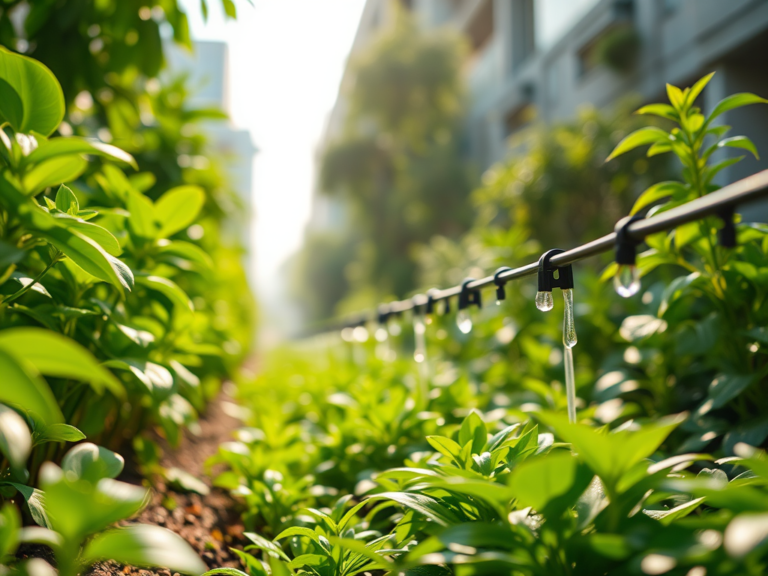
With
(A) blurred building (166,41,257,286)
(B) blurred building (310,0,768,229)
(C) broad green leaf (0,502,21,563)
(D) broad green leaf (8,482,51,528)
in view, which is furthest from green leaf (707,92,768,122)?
(A) blurred building (166,41,257,286)

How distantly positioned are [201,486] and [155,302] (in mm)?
713

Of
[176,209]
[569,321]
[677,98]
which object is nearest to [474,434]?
[569,321]

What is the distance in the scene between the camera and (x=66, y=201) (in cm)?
115

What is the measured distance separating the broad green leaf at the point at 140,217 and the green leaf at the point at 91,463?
81 cm

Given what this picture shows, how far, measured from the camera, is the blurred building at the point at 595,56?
392 centimetres

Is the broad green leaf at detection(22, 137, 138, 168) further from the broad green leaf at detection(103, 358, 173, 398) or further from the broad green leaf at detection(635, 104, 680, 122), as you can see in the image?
the broad green leaf at detection(635, 104, 680, 122)

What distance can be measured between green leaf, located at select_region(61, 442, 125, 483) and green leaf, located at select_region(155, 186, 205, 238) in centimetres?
87

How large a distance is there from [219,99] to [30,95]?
16222 mm

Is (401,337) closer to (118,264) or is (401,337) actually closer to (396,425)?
(396,425)

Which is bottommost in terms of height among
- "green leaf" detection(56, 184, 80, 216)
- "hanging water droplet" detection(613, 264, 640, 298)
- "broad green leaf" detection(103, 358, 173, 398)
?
"broad green leaf" detection(103, 358, 173, 398)

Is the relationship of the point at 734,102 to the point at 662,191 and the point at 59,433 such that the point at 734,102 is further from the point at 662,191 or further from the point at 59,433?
the point at 59,433

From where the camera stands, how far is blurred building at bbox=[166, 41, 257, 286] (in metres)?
3.43

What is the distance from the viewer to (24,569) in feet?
2.05

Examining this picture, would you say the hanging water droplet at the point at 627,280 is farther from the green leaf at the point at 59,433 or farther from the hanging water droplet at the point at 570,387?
the green leaf at the point at 59,433
